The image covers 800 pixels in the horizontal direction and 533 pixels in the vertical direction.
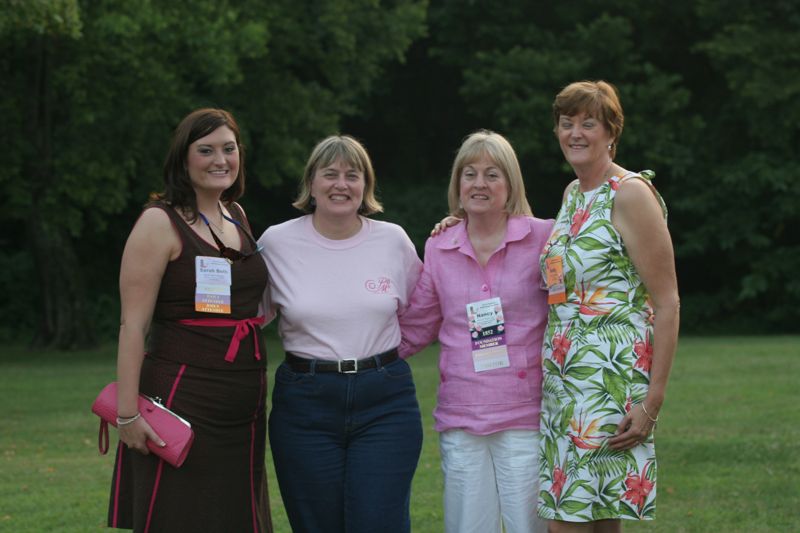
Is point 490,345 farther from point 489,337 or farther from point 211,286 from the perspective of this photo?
point 211,286

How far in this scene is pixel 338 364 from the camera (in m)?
4.61

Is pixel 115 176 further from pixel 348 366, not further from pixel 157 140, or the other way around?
pixel 348 366

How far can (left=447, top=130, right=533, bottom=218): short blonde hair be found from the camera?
15.8ft

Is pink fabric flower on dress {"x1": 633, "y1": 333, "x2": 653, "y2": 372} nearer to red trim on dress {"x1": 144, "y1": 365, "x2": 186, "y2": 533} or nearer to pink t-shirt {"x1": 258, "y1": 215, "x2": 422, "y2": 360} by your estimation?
pink t-shirt {"x1": 258, "y1": 215, "x2": 422, "y2": 360}

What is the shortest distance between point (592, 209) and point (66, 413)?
961 centimetres

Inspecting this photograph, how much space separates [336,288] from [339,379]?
356 mm

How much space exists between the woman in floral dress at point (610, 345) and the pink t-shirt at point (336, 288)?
2.22 ft

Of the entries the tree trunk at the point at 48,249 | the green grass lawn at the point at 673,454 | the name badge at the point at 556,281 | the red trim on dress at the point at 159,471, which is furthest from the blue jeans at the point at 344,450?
the tree trunk at the point at 48,249

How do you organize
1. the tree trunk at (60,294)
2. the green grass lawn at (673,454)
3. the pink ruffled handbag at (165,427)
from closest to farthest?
the pink ruffled handbag at (165,427) → the green grass lawn at (673,454) → the tree trunk at (60,294)

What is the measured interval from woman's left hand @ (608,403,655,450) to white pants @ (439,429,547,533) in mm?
396

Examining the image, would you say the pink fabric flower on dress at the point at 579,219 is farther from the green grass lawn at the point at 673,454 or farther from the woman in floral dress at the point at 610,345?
the green grass lawn at the point at 673,454

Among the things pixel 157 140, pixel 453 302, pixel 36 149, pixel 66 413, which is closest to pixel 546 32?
pixel 157 140

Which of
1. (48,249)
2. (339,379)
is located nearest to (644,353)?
(339,379)

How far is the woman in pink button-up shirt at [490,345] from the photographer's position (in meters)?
4.68
